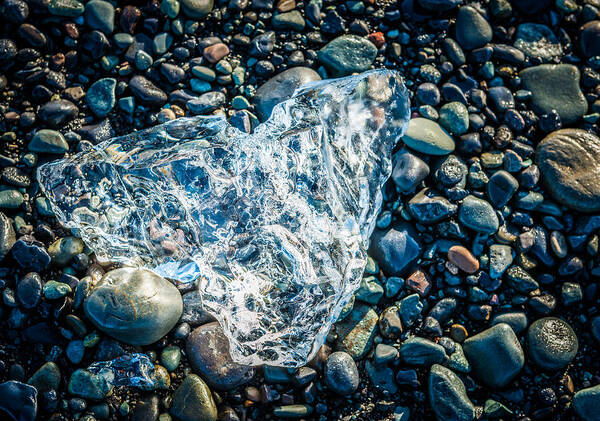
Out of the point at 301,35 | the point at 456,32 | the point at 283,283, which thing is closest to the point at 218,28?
the point at 301,35

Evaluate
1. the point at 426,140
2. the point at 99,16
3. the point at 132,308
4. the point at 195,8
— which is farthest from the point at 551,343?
the point at 99,16

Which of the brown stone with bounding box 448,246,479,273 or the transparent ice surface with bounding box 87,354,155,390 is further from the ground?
the brown stone with bounding box 448,246,479,273

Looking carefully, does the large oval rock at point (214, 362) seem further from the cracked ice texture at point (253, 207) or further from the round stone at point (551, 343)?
the round stone at point (551, 343)

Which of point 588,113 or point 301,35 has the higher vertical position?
point 301,35

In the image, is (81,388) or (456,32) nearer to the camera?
(81,388)

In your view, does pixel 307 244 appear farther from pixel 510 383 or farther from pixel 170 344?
pixel 510 383

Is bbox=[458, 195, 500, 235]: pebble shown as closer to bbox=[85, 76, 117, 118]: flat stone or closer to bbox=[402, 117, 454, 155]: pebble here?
bbox=[402, 117, 454, 155]: pebble

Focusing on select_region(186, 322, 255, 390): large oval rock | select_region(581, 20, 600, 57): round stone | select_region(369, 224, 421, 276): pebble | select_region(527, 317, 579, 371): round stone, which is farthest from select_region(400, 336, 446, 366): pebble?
select_region(581, 20, 600, 57): round stone
